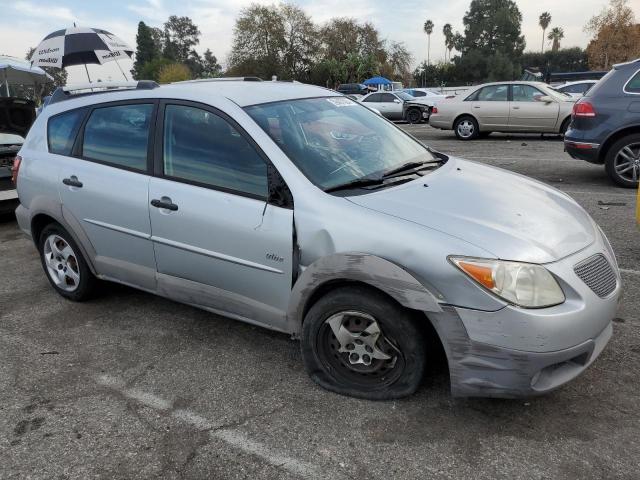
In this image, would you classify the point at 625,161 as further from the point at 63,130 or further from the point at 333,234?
the point at 63,130

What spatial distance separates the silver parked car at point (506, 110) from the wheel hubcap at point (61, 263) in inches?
465

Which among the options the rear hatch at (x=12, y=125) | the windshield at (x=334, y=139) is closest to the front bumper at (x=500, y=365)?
the windshield at (x=334, y=139)

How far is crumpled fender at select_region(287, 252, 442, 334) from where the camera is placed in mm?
2508

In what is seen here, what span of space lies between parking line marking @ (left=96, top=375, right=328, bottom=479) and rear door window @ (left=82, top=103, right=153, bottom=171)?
4.62ft

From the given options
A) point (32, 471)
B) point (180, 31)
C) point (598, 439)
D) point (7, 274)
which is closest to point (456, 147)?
point (7, 274)

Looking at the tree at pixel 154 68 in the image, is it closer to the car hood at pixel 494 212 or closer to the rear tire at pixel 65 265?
the rear tire at pixel 65 265

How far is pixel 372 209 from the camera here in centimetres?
276

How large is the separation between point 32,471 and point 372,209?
202 centimetres

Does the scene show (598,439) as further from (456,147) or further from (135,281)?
(456,147)

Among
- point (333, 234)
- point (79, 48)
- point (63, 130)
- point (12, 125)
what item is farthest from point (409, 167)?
point (79, 48)

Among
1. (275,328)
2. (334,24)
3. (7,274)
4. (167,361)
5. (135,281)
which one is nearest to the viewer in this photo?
(275,328)

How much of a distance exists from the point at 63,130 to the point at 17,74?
295 inches

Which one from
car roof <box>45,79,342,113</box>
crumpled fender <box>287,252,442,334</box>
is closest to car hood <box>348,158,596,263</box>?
Answer: crumpled fender <box>287,252,442,334</box>

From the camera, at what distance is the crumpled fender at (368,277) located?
2508mm
